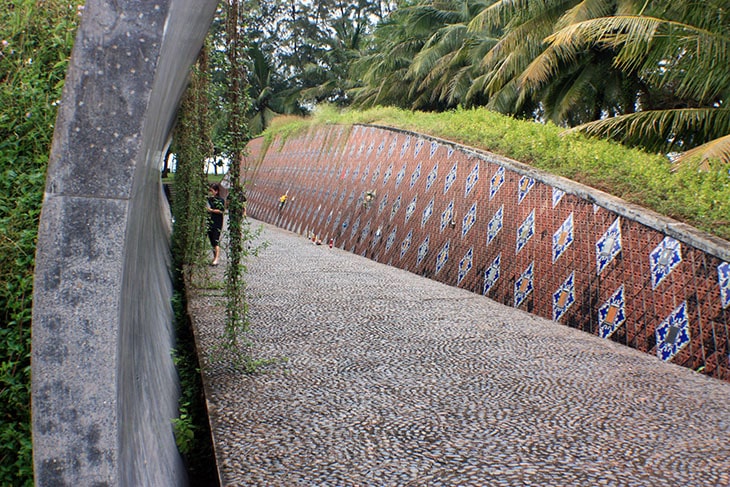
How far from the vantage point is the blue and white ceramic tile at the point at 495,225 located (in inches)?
351

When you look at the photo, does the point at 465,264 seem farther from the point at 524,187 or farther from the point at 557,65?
the point at 557,65

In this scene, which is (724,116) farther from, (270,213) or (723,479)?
(270,213)

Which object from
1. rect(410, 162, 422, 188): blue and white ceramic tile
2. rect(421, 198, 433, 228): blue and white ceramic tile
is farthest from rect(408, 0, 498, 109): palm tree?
rect(421, 198, 433, 228): blue and white ceramic tile

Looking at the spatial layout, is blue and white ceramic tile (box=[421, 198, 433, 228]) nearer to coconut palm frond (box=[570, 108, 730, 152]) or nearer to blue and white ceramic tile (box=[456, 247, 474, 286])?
blue and white ceramic tile (box=[456, 247, 474, 286])

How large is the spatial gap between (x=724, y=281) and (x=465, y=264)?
14.1 feet

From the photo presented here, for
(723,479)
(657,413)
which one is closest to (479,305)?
(657,413)

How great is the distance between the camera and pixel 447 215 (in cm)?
1046

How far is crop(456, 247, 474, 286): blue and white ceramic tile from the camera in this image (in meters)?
9.34

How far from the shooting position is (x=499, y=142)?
1018 cm

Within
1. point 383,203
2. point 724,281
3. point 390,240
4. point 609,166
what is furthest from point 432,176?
point 724,281

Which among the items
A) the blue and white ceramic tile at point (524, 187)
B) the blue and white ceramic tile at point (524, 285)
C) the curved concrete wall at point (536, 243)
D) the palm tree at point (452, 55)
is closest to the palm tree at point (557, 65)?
the palm tree at point (452, 55)

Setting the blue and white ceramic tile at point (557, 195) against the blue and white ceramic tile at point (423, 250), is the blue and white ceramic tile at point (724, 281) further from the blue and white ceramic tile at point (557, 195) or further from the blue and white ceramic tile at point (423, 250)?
the blue and white ceramic tile at point (423, 250)

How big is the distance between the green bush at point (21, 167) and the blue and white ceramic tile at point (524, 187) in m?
6.64

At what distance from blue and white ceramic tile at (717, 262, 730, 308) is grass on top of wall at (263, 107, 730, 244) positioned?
1.62 feet
